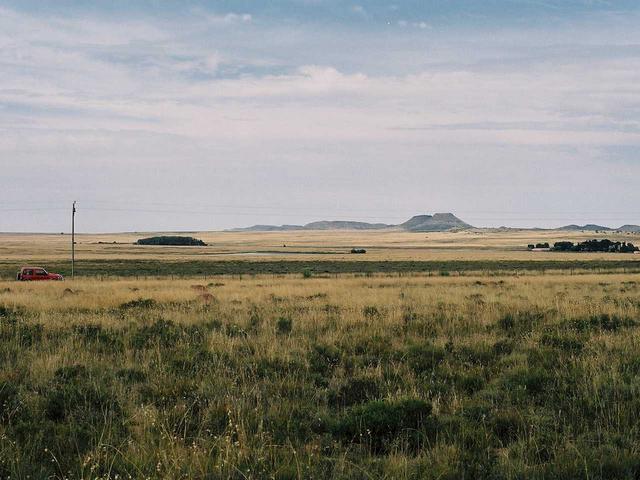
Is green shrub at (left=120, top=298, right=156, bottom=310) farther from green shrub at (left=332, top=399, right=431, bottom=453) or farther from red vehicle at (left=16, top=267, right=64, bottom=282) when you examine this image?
red vehicle at (left=16, top=267, right=64, bottom=282)

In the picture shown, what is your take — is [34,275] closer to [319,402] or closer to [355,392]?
[355,392]

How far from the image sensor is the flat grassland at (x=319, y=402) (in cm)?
565

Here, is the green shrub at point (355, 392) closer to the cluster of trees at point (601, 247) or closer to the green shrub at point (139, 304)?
the green shrub at point (139, 304)

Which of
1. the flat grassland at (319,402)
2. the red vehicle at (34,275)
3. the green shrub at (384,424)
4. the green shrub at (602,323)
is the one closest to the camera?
the flat grassland at (319,402)

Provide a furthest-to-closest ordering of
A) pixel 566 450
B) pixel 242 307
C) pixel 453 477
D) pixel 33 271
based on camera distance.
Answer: pixel 33 271
pixel 242 307
pixel 566 450
pixel 453 477

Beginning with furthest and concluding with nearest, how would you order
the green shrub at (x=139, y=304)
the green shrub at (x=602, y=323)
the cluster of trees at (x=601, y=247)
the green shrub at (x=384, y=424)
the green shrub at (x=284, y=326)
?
the cluster of trees at (x=601, y=247) → the green shrub at (x=139, y=304) → the green shrub at (x=602, y=323) → the green shrub at (x=284, y=326) → the green shrub at (x=384, y=424)

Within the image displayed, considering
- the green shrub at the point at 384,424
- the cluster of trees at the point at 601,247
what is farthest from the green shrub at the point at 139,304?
the cluster of trees at the point at 601,247

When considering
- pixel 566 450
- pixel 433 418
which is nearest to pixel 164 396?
pixel 433 418

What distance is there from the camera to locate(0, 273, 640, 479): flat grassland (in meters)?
5.65

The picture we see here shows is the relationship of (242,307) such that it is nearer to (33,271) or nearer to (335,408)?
(335,408)

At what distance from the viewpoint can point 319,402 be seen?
782 centimetres

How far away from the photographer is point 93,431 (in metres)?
6.53

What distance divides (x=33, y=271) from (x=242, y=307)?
28463 mm

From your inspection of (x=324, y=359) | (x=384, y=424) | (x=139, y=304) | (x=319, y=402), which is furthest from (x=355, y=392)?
(x=139, y=304)
